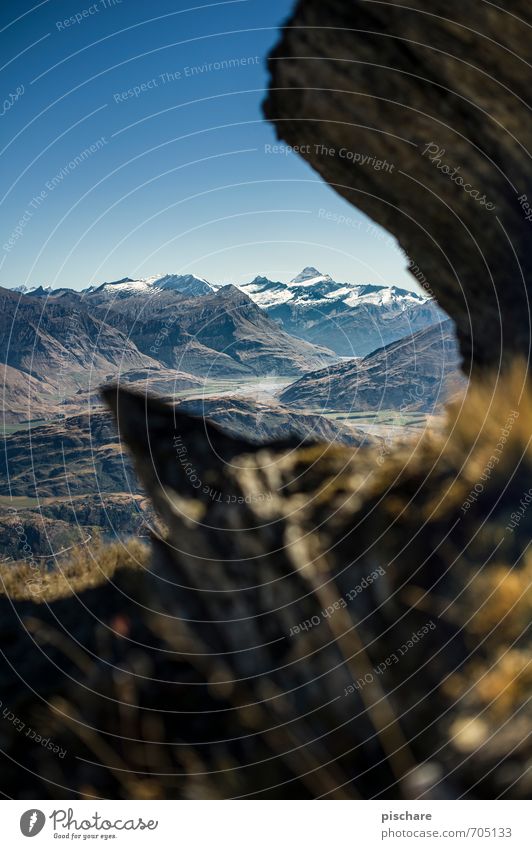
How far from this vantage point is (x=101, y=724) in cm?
639

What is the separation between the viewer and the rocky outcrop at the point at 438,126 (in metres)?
7.58

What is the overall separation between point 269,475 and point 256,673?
2042 mm

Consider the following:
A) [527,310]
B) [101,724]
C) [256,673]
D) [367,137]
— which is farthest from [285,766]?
[367,137]

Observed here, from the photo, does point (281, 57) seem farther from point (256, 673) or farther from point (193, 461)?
point (256, 673)
